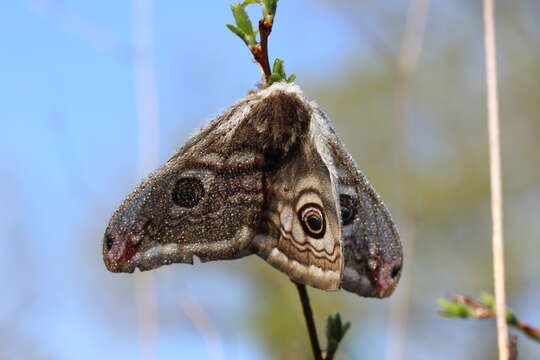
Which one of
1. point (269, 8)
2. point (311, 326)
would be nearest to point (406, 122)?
point (269, 8)

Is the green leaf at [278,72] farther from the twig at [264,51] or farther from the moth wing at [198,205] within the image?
the moth wing at [198,205]

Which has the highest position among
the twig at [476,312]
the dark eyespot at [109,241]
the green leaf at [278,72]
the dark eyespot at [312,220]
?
the green leaf at [278,72]

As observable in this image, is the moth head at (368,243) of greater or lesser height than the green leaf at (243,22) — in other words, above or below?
below

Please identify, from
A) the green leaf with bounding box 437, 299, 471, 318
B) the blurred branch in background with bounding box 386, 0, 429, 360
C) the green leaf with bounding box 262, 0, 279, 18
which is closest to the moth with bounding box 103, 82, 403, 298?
the green leaf with bounding box 262, 0, 279, 18

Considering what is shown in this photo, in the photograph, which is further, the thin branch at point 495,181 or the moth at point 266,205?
the moth at point 266,205

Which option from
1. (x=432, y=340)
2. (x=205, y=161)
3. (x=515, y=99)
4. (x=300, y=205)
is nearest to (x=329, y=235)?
(x=300, y=205)

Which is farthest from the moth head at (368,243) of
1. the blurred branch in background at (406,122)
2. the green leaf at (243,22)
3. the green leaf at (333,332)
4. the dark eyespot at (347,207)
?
the blurred branch in background at (406,122)

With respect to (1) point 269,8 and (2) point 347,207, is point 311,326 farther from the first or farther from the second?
(1) point 269,8
